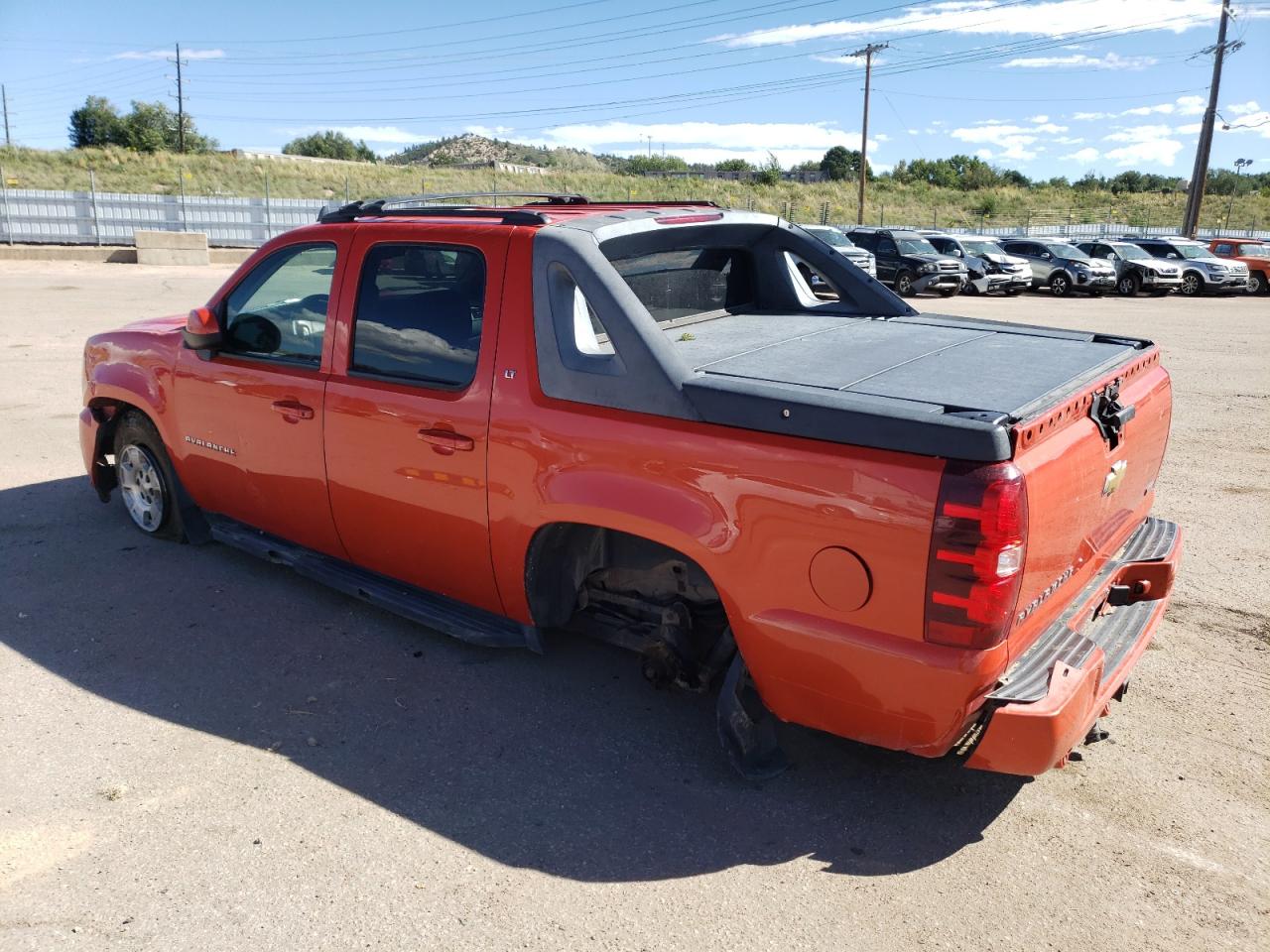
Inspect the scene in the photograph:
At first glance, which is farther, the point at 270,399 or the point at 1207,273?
the point at 1207,273

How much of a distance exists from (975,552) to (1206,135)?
43731 mm

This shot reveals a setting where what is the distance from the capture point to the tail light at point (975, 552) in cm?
255

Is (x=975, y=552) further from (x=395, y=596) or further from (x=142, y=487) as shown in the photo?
(x=142, y=487)

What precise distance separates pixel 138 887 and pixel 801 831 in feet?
6.50

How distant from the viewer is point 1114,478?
3268mm

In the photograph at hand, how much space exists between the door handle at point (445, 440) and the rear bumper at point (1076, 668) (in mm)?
2025

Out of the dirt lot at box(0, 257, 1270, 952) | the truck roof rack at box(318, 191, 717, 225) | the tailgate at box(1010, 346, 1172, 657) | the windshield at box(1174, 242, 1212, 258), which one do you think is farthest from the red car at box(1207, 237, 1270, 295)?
the tailgate at box(1010, 346, 1172, 657)

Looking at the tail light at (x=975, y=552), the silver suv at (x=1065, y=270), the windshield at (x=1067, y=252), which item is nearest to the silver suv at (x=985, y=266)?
the silver suv at (x=1065, y=270)

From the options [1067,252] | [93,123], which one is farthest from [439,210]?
[93,123]

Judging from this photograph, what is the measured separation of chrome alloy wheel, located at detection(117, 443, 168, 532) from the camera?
5434 mm

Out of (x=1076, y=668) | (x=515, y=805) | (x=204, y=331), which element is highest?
(x=204, y=331)

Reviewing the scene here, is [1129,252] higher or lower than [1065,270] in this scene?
higher

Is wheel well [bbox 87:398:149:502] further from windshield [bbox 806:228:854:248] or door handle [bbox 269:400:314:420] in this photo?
windshield [bbox 806:228:854:248]

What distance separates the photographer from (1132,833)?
10.2ft
